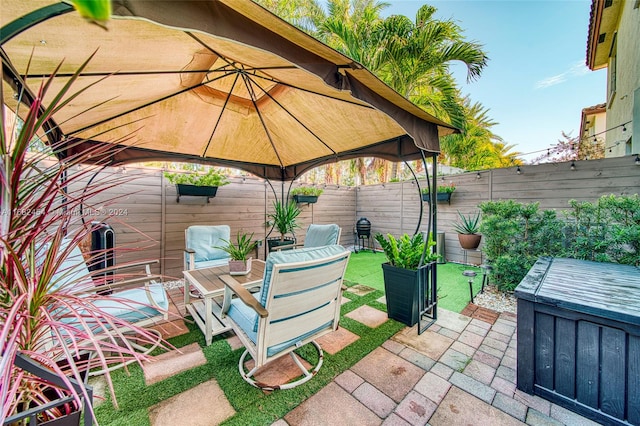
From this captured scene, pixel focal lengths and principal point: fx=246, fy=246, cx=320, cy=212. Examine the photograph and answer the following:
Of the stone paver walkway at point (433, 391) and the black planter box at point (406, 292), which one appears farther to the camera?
the black planter box at point (406, 292)

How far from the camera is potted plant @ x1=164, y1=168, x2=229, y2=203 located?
4.14 m

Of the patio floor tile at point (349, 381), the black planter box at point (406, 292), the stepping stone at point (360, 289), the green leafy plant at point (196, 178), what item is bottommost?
the patio floor tile at point (349, 381)

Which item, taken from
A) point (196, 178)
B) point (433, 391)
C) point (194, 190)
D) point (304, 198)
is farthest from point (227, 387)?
point (304, 198)

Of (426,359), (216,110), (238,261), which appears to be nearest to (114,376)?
(238,261)

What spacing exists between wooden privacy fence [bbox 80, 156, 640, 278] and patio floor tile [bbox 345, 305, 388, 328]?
2.22 m

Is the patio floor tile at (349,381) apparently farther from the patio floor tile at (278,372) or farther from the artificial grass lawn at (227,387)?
the patio floor tile at (278,372)

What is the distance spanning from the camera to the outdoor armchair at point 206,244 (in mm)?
3773

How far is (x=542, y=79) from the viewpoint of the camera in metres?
7.38

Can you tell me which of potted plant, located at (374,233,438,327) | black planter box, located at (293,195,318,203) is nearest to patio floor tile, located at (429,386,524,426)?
potted plant, located at (374,233,438,327)

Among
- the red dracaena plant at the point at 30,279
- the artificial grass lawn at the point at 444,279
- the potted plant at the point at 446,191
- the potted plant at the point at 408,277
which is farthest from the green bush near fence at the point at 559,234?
the red dracaena plant at the point at 30,279

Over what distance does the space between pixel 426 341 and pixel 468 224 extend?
318cm

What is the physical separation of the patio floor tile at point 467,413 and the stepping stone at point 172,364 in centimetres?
187

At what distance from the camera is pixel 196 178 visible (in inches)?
167

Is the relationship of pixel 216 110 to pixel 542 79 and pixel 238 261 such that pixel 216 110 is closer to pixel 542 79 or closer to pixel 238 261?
pixel 238 261
